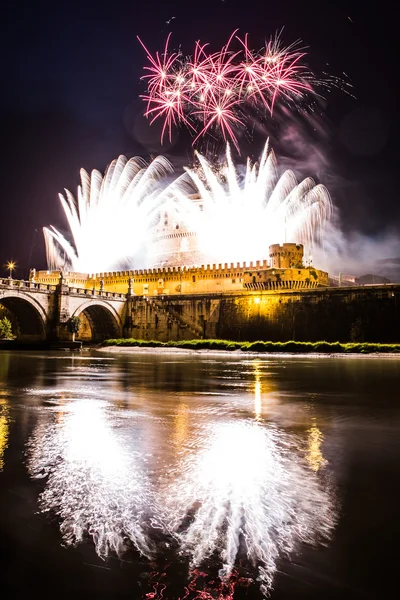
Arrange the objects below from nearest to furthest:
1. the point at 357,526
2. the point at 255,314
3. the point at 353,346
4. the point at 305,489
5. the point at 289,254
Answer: the point at 357,526
the point at 305,489
the point at 353,346
the point at 255,314
the point at 289,254

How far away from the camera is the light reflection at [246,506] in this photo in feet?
10.3

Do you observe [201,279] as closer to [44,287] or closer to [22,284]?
[44,287]

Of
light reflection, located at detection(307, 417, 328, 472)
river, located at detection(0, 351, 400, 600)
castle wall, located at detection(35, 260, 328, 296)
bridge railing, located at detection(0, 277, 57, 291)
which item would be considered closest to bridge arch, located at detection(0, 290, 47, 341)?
bridge railing, located at detection(0, 277, 57, 291)

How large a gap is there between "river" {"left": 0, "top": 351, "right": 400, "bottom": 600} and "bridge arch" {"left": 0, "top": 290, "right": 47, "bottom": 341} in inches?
1440

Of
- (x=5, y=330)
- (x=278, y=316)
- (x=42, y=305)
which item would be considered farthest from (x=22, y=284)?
(x=278, y=316)

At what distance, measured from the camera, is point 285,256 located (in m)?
50.8

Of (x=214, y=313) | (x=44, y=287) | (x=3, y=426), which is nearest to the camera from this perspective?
(x=3, y=426)

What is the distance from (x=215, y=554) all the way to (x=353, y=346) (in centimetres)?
3510

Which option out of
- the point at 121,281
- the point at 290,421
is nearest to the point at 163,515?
the point at 290,421

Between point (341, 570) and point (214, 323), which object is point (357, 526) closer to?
point (341, 570)

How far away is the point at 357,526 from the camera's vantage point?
3.49 metres

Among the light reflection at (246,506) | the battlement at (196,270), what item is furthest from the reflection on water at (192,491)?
the battlement at (196,270)

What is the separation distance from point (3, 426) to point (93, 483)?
134 inches

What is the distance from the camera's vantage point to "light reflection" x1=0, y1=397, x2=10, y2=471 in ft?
18.9
